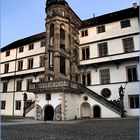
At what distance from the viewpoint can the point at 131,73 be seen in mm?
28078

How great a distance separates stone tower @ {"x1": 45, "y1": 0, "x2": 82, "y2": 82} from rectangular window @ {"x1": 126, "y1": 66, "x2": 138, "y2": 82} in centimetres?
823

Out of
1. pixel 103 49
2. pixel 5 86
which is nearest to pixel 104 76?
pixel 103 49

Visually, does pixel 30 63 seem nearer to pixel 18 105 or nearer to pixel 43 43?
pixel 43 43

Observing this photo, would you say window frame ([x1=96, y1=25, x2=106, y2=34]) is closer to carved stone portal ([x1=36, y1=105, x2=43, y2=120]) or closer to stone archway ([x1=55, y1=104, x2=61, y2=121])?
stone archway ([x1=55, y1=104, x2=61, y2=121])

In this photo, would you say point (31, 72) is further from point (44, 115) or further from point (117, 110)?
point (117, 110)

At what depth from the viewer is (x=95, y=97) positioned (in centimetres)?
2741

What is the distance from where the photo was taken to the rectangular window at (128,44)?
2872 cm

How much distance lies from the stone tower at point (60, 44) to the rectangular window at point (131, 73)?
8.23m

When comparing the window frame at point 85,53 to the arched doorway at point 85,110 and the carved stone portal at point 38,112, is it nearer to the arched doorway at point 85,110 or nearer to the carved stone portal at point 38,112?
the arched doorway at point 85,110

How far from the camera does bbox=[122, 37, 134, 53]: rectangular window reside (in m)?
28.7

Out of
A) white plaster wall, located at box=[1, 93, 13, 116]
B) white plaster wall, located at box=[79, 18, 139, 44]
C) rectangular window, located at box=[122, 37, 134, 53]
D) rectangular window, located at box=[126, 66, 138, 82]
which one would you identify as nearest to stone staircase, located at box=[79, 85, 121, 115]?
rectangular window, located at box=[126, 66, 138, 82]

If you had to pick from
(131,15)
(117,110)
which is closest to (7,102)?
(117,110)

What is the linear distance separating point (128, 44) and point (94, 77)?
287 inches

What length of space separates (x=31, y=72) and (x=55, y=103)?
12611 millimetres
